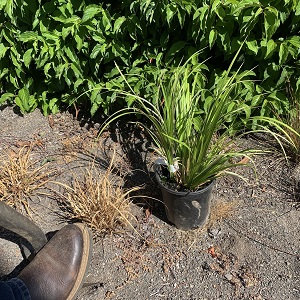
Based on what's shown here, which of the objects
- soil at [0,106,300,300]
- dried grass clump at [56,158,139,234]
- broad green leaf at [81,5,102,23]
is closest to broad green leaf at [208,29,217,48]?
broad green leaf at [81,5,102,23]

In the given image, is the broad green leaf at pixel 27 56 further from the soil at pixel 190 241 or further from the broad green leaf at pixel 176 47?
the broad green leaf at pixel 176 47

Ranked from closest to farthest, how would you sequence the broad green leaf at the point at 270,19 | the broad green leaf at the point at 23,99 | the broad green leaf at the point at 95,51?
1. the broad green leaf at the point at 270,19
2. the broad green leaf at the point at 95,51
3. the broad green leaf at the point at 23,99

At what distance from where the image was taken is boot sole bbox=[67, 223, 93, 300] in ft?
7.91

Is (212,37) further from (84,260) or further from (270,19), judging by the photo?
(84,260)

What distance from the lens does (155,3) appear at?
284cm

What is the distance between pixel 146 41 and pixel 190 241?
1.33m

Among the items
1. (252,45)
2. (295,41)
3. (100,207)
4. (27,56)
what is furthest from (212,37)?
(27,56)

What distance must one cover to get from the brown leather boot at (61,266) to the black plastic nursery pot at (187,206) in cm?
50

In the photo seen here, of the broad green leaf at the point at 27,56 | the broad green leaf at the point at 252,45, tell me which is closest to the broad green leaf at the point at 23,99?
the broad green leaf at the point at 27,56

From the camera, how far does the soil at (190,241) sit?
8.52ft

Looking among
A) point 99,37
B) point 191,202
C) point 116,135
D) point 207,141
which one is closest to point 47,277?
point 191,202

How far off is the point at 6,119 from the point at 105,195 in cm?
136

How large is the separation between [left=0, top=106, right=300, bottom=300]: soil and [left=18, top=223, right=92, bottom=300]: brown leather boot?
21 centimetres

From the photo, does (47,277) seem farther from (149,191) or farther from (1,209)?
(149,191)
